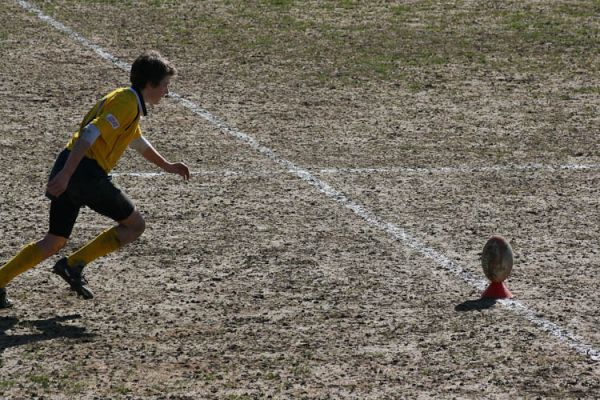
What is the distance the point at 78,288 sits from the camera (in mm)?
9367

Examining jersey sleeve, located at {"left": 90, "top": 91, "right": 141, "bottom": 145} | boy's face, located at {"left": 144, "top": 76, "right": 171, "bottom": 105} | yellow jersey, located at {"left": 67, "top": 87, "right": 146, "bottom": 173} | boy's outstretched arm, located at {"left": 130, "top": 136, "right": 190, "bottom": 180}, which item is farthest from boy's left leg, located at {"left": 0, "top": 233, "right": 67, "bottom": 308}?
boy's face, located at {"left": 144, "top": 76, "right": 171, "bottom": 105}

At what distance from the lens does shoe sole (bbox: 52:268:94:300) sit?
367 inches

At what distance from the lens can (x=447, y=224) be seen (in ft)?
37.6

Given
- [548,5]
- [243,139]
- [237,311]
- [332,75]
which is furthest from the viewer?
[548,5]

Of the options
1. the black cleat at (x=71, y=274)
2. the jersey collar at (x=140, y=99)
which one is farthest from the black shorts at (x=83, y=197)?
the jersey collar at (x=140, y=99)

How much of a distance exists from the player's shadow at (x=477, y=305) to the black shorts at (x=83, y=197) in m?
2.49

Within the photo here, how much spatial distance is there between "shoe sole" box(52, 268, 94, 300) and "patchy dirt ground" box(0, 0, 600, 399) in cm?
7

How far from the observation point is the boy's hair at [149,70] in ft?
29.7

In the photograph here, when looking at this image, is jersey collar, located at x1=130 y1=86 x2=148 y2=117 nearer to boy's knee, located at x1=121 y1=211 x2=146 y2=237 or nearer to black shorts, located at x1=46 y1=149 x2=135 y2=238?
black shorts, located at x1=46 y1=149 x2=135 y2=238

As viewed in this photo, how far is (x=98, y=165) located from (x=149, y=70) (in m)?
0.75

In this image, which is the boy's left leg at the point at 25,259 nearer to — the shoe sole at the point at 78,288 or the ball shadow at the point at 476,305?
the shoe sole at the point at 78,288

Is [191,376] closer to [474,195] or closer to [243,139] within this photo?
[474,195]

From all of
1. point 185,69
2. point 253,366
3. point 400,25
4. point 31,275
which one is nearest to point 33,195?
point 31,275

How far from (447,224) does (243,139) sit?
133 inches
